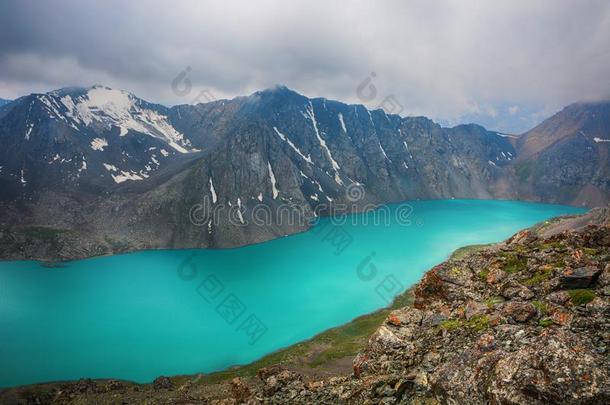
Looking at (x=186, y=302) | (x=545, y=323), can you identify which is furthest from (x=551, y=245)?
(x=186, y=302)

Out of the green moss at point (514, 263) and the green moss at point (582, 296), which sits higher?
the green moss at point (514, 263)

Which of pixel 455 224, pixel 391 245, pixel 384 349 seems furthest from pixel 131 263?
pixel 455 224

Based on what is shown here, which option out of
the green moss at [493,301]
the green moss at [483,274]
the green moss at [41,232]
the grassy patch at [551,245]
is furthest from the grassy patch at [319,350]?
the green moss at [41,232]

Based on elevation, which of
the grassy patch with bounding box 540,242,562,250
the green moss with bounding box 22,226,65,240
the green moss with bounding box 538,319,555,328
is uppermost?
the green moss with bounding box 22,226,65,240

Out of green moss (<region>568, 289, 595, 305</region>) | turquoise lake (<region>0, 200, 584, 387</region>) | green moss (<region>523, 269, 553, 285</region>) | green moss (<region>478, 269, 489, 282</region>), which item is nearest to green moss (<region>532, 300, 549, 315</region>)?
green moss (<region>568, 289, 595, 305</region>)

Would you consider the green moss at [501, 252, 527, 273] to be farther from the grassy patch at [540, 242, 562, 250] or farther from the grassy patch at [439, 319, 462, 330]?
the grassy patch at [439, 319, 462, 330]

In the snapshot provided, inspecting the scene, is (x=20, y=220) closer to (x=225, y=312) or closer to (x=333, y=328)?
(x=225, y=312)

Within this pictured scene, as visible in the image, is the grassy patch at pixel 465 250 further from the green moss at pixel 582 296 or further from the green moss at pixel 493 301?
the green moss at pixel 582 296
